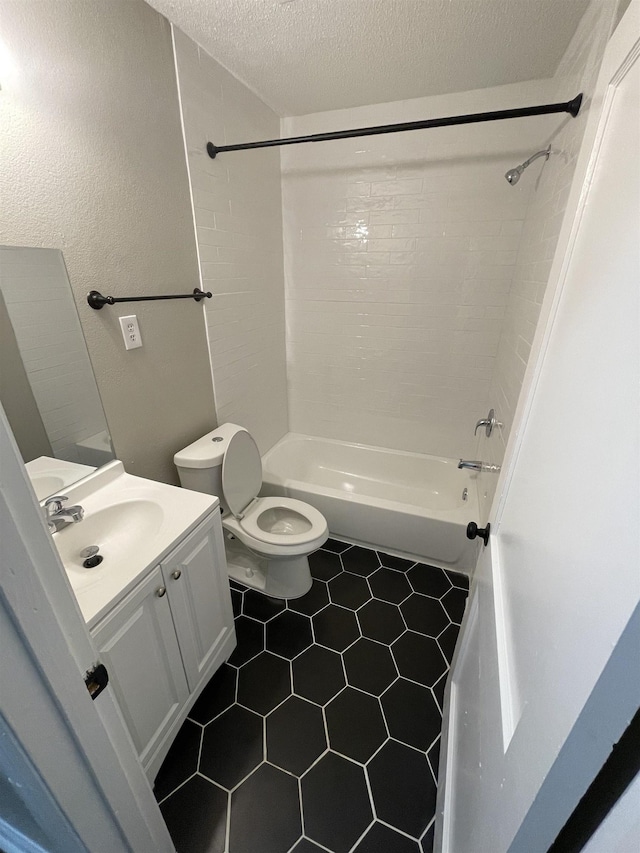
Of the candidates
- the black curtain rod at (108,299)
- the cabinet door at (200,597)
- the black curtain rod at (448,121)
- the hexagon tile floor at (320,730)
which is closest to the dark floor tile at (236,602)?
the hexagon tile floor at (320,730)

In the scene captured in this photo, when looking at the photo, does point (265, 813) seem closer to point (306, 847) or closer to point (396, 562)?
point (306, 847)

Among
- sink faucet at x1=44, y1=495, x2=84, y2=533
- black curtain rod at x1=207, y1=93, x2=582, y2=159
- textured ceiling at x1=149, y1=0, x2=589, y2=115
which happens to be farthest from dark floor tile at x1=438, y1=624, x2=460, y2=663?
textured ceiling at x1=149, y1=0, x2=589, y2=115

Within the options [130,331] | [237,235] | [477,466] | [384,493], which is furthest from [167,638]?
[237,235]

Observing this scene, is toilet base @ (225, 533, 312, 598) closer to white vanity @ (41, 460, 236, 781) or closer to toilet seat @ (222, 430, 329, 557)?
toilet seat @ (222, 430, 329, 557)

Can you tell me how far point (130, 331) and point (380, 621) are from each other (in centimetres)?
169

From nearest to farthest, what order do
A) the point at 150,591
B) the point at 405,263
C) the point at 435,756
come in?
the point at 150,591, the point at 435,756, the point at 405,263

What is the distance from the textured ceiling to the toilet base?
213cm

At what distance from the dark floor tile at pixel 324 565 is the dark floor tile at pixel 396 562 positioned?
26cm

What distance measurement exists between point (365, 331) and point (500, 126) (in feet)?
4.02

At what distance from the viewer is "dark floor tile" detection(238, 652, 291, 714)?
4.45 feet

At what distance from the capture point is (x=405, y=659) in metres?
1.52

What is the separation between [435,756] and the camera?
3.99 ft

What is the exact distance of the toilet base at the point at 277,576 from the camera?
69.0 inches

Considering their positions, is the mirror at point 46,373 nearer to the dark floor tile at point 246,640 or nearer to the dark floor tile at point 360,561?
the dark floor tile at point 246,640
